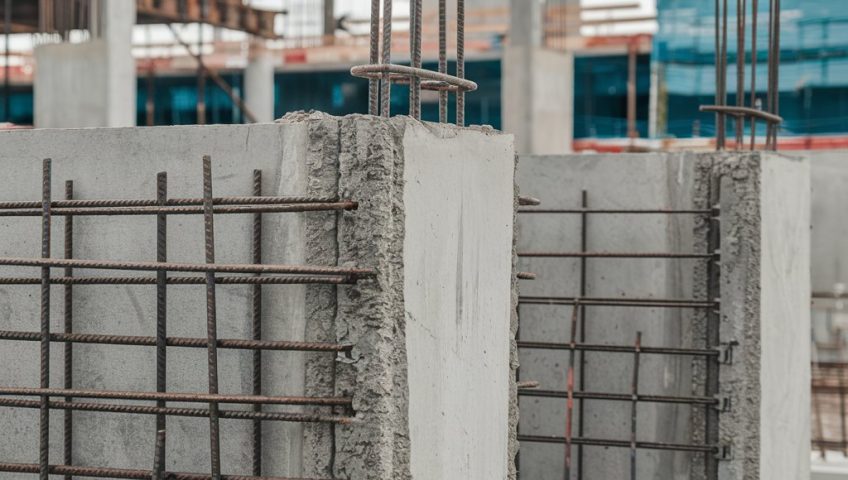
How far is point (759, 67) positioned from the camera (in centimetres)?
1606

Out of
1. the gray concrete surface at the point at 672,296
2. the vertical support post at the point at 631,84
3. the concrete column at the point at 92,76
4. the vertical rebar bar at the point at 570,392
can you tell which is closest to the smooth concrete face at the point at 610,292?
the gray concrete surface at the point at 672,296

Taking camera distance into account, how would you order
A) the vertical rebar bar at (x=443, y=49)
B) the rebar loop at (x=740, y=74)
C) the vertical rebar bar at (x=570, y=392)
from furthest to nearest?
the rebar loop at (x=740, y=74)
the vertical rebar bar at (x=570, y=392)
the vertical rebar bar at (x=443, y=49)

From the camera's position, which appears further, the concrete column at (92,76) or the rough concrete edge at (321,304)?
the concrete column at (92,76)

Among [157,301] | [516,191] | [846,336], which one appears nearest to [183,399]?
[157,301]

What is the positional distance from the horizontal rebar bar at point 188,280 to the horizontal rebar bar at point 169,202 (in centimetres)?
20

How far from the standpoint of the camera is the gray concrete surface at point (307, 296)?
330 cm

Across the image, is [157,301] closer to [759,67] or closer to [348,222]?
[348,222]

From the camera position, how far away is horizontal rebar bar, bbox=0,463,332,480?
3.41 m

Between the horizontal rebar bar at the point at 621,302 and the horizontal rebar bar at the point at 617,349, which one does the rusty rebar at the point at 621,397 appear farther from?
the horizontal rebar bar at the point at 621,302

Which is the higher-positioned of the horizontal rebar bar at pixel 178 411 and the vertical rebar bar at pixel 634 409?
the horizontal rebar bar at pixel 178 411

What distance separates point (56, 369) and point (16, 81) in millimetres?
23358

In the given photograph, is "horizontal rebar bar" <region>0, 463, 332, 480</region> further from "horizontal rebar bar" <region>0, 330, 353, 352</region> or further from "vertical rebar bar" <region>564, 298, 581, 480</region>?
"vertical rebar bar" <region>564, 298, 581, 480</region>

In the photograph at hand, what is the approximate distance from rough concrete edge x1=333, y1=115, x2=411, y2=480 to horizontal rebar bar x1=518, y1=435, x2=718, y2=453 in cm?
271

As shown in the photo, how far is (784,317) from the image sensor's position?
6.00 m
